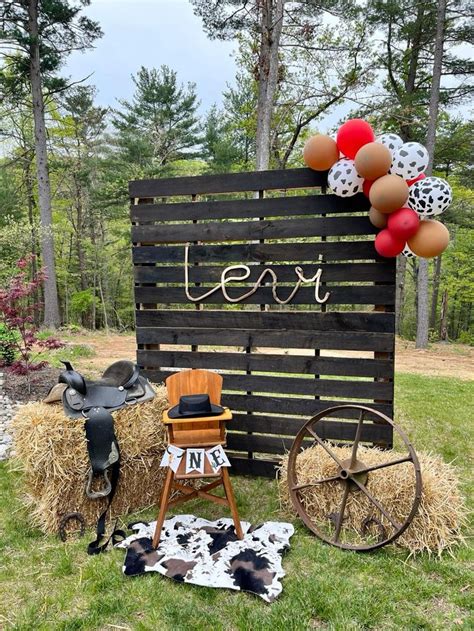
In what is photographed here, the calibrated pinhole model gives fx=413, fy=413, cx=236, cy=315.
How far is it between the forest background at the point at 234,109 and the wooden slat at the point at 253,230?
16.2 feet

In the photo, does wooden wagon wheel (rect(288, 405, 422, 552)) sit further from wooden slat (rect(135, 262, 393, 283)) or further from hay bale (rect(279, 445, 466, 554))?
wooden slat (rect(135, 262, 393, 283))

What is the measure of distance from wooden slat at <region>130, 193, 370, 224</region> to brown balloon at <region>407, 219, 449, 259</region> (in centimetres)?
44

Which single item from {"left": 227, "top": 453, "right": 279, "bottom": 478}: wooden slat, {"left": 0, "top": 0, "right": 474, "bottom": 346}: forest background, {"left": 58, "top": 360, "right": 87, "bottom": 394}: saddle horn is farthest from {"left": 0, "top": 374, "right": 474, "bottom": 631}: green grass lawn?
Result: {"left": 0, "top": 0, "right": 474, "bottom": 346}: forest background

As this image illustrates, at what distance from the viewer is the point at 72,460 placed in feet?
8.36

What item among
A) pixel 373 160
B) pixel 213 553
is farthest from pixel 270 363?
pixel 373 160

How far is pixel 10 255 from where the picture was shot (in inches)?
440

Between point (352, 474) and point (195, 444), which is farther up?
point (195, 444)

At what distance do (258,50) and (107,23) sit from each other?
4.27 metres

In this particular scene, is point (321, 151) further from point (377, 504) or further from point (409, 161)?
point (377, 504)

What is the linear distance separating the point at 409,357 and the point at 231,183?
6635mm

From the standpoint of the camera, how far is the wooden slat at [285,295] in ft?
9.34

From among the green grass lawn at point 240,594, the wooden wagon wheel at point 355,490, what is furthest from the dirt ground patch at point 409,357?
the green grass lawn at point 240,594

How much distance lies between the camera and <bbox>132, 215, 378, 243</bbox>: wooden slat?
9.41ft

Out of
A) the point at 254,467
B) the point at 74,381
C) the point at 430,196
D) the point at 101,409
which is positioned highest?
the point at 430,196
